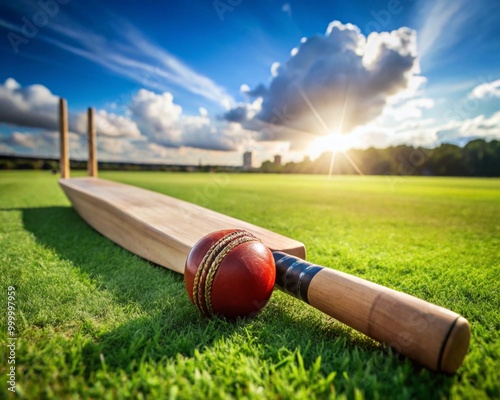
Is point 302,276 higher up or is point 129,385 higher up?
point 302,276

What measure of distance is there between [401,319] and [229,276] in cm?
78

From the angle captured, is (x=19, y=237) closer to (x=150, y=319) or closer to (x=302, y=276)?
(x=150, y=319)

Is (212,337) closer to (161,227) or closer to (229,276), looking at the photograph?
(229,276)

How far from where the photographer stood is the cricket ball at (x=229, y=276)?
1.51m

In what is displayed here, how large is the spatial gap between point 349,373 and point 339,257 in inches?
67.8

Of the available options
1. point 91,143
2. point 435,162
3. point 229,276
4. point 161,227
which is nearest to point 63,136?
point 91,143

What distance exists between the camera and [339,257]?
2859 mm

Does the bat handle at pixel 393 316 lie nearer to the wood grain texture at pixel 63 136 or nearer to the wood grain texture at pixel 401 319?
the wood grain texture at pixel 401 319

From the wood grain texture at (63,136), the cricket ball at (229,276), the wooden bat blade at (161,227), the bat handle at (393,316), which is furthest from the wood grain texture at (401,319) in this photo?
the wood grain texture at (63,136)

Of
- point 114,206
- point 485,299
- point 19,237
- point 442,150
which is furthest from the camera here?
point 442,150

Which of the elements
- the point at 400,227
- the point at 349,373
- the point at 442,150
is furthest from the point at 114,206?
the point at 442,150

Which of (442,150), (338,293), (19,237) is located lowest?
(19,237)

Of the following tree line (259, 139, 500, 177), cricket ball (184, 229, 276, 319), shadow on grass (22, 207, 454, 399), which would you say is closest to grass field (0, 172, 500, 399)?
shadow on grass (22, 207, 454, 399)

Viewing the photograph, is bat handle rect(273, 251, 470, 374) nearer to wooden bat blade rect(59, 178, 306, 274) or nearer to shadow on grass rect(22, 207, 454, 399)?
shadow on grass rect(22, 207, 454, 399)
